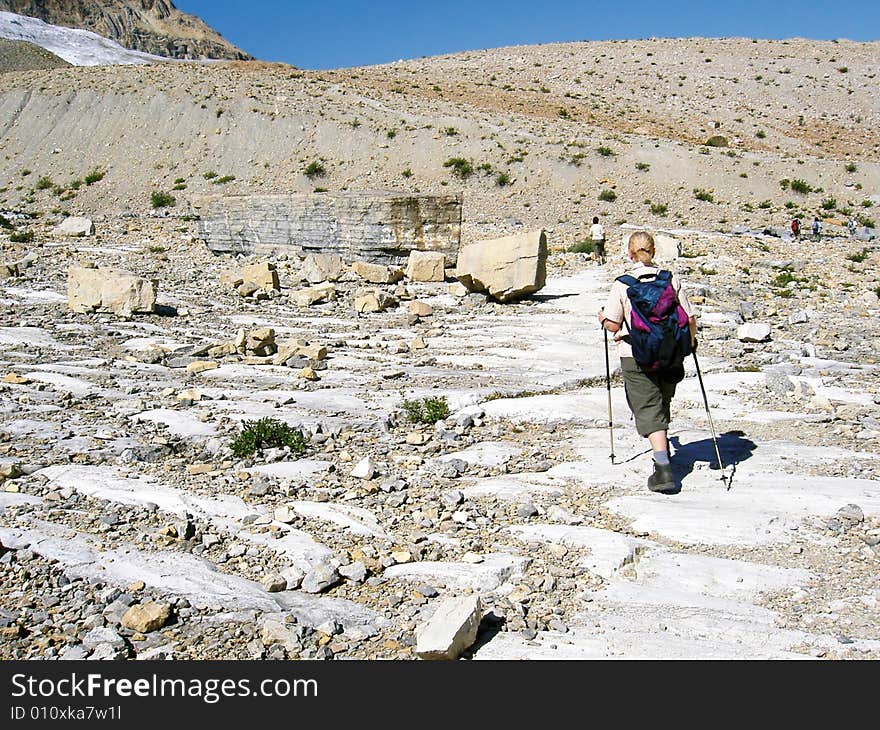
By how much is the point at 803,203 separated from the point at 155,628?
94.5ft

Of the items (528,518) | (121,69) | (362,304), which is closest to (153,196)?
(121,69)

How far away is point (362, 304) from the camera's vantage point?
43.1 feet

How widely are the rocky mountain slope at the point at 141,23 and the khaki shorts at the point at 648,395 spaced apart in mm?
100425

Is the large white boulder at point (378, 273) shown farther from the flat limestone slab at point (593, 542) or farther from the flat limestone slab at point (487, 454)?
the flat limestone slab at point (593, 542)

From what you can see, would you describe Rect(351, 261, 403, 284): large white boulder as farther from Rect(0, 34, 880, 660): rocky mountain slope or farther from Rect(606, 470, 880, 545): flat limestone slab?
Rect(606, 470, 880, 545): flat limestone slab

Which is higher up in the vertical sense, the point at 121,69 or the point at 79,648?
the point at 121,69

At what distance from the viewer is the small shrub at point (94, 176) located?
34.2m

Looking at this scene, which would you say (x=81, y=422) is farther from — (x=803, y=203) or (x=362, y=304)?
(x=803, y=203)

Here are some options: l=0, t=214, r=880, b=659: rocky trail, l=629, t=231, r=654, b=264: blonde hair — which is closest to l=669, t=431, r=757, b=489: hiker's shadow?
l=0, t=214, r=880, b=659: rocky trail

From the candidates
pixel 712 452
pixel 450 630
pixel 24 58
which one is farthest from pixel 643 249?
pixel 24 58

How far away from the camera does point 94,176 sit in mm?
34594

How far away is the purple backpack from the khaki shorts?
133mm

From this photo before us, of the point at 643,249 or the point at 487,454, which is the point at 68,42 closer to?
the point at 487,454

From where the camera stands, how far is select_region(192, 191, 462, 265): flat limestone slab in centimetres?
1565
